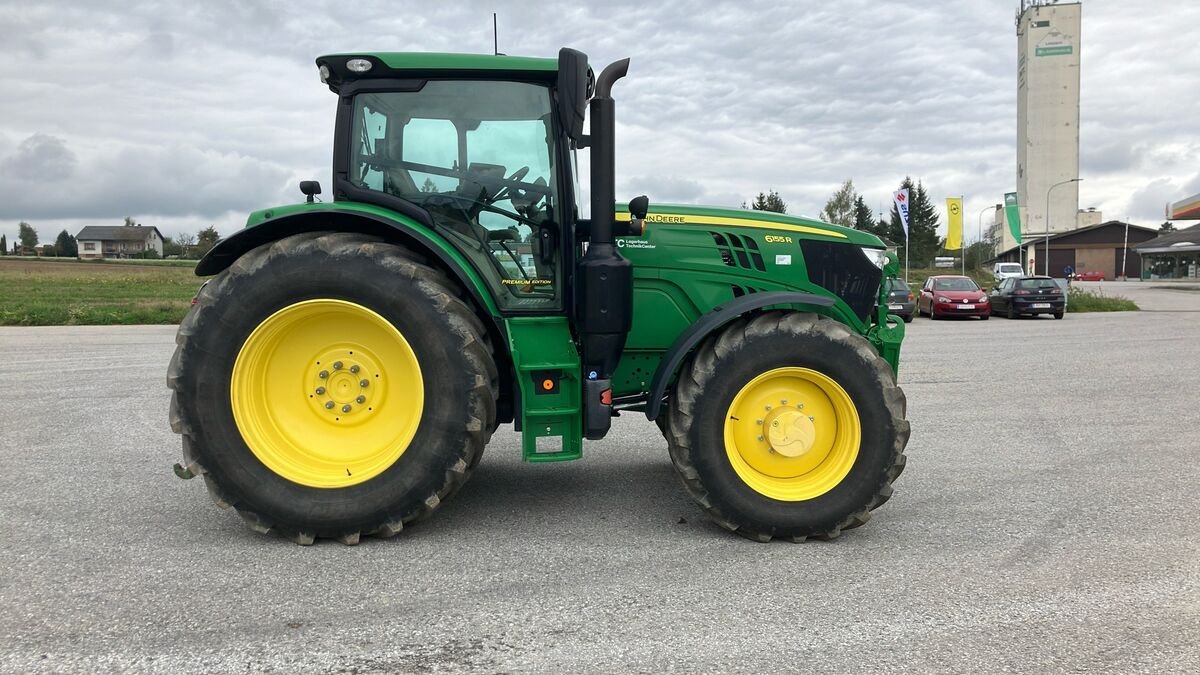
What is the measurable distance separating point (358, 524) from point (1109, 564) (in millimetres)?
3587

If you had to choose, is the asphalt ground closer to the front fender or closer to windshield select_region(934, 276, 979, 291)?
the front fender

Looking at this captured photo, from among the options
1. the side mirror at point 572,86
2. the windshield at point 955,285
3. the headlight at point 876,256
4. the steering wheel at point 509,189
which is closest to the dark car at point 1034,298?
the windshield at point 955,285

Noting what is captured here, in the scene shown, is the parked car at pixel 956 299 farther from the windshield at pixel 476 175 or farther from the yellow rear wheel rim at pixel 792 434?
the windshield at pixel 476 175

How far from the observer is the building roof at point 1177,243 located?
54.7 metres

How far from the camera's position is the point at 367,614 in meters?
3.16

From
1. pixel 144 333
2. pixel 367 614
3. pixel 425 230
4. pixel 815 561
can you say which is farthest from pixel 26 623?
pixel 144 333

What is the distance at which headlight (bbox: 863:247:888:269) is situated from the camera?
4727mm

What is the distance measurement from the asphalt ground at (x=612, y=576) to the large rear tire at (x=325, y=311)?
24 centimetres

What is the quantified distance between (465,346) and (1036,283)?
24197 millimetres

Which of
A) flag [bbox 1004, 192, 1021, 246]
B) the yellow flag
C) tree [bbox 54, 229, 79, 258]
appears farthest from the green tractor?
tree [bbox 54, 229, 79, 258]

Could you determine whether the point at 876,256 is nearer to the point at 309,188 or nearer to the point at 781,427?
the point at 781,427

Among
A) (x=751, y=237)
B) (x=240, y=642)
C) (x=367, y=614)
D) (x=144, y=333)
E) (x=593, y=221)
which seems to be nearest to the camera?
(x=240, y=642)

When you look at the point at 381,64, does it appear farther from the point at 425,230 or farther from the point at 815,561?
the point at 815,561

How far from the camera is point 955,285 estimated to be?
2391 centimetres
